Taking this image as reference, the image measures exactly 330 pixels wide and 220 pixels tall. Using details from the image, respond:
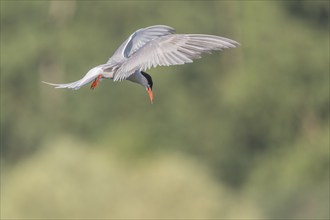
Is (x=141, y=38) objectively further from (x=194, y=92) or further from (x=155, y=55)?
(x=194, y=92)

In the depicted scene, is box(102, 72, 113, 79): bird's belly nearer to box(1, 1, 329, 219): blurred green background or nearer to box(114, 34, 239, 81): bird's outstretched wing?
box(114, 34, 239, 81): bird's outstretched wing

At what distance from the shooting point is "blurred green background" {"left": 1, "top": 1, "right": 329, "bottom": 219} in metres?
28.8

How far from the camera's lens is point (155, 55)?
27.0ft

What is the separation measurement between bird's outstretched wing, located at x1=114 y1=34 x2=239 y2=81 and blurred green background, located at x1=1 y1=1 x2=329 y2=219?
17.3 metres

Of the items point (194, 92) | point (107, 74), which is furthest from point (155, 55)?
point (194, 92)

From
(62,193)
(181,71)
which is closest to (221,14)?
(181,71)

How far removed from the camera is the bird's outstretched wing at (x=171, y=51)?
311 inches

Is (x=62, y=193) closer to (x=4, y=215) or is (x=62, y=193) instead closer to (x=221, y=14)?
(x=4, y=215)

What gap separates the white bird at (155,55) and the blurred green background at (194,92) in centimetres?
1705

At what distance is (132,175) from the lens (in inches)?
782

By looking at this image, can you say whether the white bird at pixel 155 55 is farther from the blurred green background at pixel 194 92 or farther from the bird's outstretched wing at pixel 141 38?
the blurred green background at pixel 194 92

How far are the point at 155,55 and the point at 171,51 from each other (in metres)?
0.11

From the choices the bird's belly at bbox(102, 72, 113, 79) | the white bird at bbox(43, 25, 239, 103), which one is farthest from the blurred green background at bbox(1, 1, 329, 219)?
the bird's belly at bbox(102, 72, 113, 79)

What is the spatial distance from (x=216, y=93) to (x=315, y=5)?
2.79 metres
